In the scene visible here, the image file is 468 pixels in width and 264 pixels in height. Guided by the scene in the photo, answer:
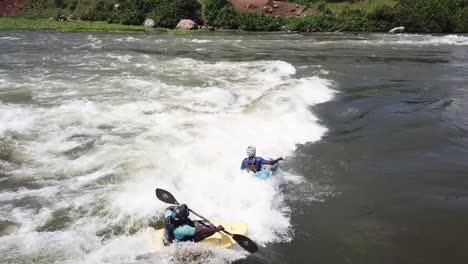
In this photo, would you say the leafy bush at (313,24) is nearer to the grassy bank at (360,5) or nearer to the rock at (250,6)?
the rock at (250,6)

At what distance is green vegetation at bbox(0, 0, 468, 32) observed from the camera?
120ft

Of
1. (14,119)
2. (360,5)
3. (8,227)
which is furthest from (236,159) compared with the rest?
(360,5)

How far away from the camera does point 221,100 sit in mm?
14273

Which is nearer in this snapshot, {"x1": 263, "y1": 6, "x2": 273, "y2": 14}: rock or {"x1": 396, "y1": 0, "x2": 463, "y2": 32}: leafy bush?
{"x1": 396, "y1": 0, "x2": 463, "y2": 32}: leafy bush

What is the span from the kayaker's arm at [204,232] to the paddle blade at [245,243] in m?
0.29

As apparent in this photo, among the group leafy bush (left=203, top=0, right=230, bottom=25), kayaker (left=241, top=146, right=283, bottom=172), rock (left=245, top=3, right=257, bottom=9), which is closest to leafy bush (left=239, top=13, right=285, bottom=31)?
leafy bush (left=203, top=0, right=230, bottom=25)

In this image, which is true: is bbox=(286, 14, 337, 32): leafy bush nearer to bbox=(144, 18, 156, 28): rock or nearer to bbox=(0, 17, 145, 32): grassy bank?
bbox=(144, 18, 156, 28): rock

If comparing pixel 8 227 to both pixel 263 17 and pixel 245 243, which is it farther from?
pixel 263 17

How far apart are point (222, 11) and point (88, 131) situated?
97.6 ft

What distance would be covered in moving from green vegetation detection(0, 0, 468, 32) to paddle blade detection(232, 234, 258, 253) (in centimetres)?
3198

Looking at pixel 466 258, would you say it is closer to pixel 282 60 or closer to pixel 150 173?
pixel 150 173

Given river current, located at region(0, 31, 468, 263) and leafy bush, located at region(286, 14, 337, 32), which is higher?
leafy bush, located at region(286, 14, 337, 32)

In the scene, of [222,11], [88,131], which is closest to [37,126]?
[88,131]

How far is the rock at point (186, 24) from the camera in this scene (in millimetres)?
36750
